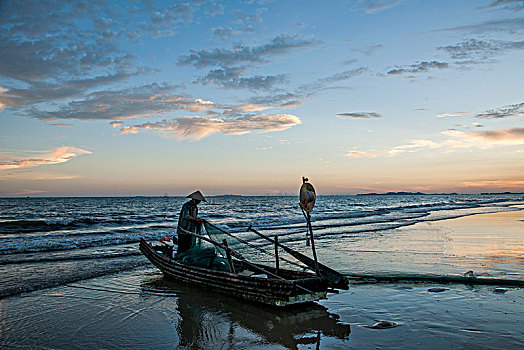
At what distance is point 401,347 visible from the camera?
5.00 m

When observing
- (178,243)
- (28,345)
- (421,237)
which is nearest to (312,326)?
(28,345)

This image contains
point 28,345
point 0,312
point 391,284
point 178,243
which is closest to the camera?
point 28,345

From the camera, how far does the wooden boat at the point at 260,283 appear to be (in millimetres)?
6599

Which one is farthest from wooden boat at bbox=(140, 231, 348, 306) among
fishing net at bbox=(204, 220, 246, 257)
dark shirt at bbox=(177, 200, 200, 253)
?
dark shirt at bbox=(177, 200, 200, 253)

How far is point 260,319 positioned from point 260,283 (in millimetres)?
714

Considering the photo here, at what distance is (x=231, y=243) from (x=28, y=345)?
4591mm

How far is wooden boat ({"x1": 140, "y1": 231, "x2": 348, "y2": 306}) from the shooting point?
6.60 metres

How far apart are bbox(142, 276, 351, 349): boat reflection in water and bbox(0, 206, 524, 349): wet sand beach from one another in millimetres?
16

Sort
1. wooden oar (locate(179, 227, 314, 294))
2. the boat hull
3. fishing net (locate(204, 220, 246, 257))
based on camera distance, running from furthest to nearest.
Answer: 1. fishing net (locate(204, 220, 246, 257))
2. wooden oar (locate(179, 227, 314, 294))
3. the boat hull

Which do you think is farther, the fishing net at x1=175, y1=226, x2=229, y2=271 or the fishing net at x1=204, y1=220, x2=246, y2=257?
the fishing net at x1=204, y1=220, x2=246, y2=257

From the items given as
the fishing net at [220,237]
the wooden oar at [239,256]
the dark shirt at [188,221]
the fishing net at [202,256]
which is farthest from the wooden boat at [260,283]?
the dark shirt at [188,221]

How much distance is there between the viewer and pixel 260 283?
6996mm

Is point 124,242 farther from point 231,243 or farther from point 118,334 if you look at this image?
point 118,334

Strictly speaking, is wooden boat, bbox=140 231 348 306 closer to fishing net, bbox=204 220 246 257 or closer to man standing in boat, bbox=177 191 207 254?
fishing net, bbox=204 220 246 257
